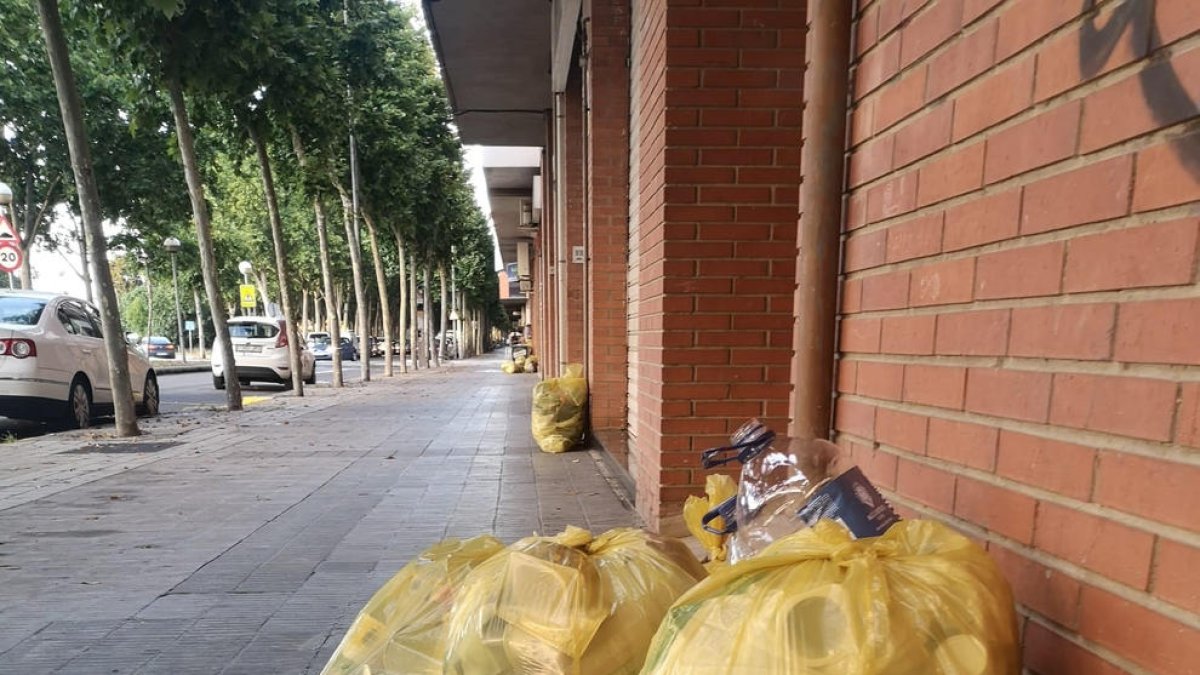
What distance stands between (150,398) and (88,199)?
3657 millimetres

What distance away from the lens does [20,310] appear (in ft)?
24.8

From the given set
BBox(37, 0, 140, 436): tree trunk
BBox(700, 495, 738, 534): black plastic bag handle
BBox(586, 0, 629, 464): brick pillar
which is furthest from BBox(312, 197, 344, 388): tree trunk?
BBox(700, 495, 738, 534): black plastic bag handle

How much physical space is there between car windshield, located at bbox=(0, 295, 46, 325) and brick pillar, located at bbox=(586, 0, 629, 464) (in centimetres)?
675

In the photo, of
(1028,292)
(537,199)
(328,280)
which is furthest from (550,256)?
(1028,292)

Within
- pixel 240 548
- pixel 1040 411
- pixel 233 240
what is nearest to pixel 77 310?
pixel 240 548

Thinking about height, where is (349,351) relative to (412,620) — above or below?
below

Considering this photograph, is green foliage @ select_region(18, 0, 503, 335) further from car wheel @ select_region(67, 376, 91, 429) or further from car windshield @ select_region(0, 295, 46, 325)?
car wheel @ select_region(67, 376, 91, 429)

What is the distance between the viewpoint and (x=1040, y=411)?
1133mm

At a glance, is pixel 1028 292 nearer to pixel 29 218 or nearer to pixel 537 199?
pixel 537 199

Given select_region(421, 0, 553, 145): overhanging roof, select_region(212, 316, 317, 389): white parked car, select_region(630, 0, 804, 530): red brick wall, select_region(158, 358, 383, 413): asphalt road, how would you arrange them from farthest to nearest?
select_region(212, 316, 317, 389): white parked car < select_region(158, 358, 383, 413): asphalt road < select_region(421, 0, 553, 145): overhanging roof < select_region(630, 0, 804, 530): red brick wall

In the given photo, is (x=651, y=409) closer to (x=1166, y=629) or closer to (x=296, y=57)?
(x=1166, y=629)

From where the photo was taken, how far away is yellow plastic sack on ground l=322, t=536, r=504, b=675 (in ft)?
4.56

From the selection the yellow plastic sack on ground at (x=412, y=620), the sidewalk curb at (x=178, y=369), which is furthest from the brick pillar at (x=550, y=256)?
the sidewalk curb at (x=178, y=369)

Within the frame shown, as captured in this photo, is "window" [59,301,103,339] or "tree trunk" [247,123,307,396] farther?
"tree trunk" [247,123,307,396]
